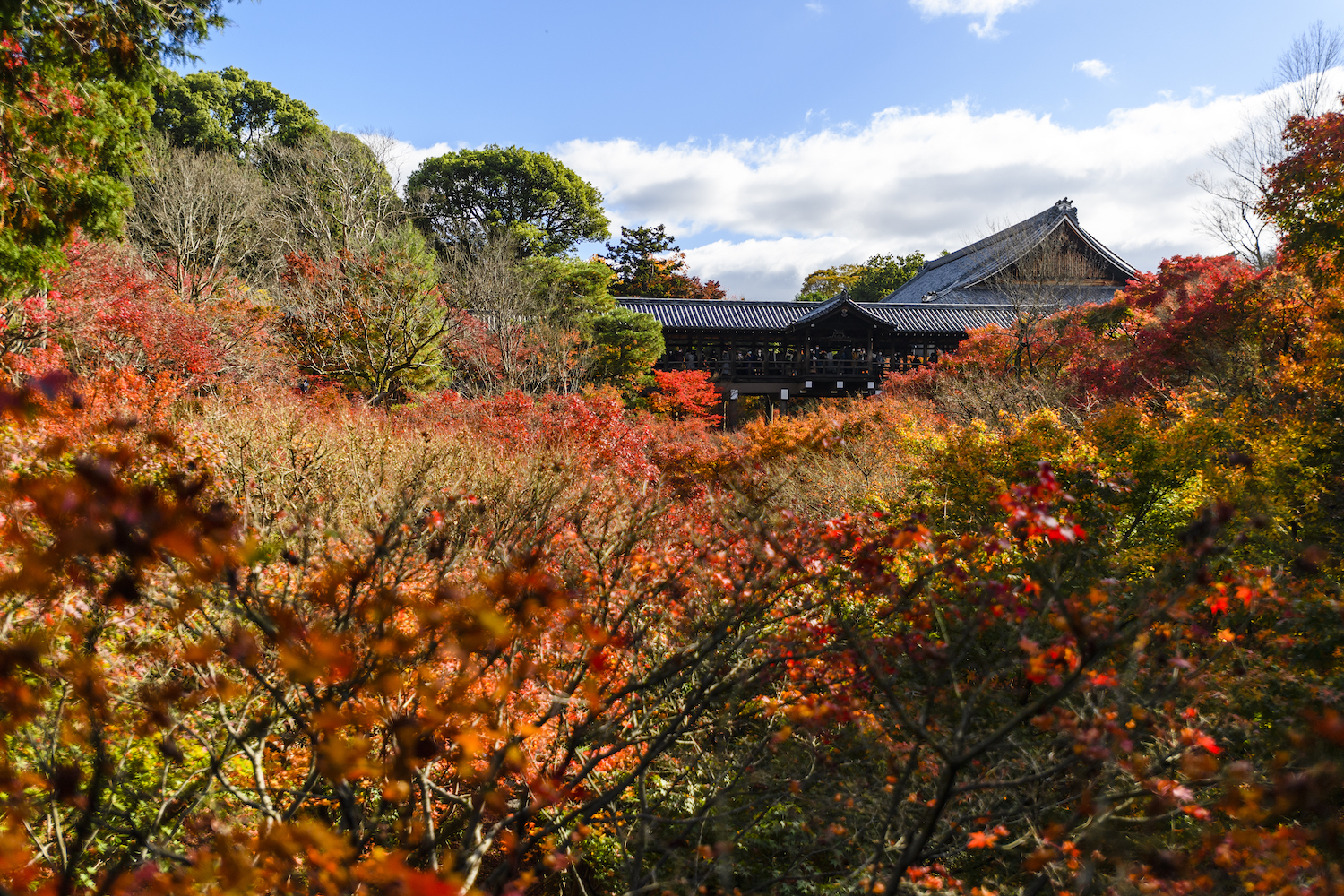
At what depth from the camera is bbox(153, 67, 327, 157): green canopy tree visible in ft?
74.1

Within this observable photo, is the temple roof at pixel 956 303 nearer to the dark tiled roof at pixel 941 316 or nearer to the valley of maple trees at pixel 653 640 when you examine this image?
the dark tiled roof at pixel 941 316

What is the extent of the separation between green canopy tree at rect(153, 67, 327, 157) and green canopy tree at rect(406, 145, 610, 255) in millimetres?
4959

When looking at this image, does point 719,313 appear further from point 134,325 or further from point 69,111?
point 69,111

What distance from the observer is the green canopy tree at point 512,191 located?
30625 mm

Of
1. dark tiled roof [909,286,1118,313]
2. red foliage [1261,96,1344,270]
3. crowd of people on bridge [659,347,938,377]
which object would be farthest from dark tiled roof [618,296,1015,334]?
red foliage [1261,96,1344,270]

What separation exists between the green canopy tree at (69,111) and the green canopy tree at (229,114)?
17.2m

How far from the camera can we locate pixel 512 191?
3186cm

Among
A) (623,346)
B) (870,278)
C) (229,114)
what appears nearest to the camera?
(623,346)

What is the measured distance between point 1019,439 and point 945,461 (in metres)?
0.80

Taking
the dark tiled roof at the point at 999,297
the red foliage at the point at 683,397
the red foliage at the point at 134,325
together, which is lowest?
the red foliage at the point at 683,397

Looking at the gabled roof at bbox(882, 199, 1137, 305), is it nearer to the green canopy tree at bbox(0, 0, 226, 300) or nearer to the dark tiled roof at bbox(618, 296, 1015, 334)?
the dark tiled roof at bbox(618, 296, 1015, 334)

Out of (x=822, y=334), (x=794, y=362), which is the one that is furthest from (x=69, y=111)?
(x=822, y=334)

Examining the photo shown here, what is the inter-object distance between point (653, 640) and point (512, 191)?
3106cm

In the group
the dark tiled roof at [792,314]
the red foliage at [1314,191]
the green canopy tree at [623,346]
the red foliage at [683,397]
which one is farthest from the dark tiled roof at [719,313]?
the red foliage at [1314,191]
